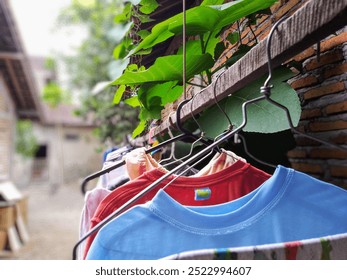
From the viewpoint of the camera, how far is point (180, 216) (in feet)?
1.39

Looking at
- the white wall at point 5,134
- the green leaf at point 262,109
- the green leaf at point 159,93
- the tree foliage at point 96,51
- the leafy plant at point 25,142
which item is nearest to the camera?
the green leaf at point 262,109

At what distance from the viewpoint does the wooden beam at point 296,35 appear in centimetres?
33

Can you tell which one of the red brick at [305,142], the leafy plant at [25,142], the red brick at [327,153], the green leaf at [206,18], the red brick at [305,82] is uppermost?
the leafy plant at [25,142]

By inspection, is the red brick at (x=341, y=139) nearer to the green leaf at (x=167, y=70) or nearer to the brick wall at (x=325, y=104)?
the brick wall at (x=325, y=104)

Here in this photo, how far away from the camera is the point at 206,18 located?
597 millimetres

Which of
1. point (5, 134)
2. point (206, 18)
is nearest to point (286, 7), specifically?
point (206, 18)

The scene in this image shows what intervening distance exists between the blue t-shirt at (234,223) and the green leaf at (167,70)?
10.3 inches

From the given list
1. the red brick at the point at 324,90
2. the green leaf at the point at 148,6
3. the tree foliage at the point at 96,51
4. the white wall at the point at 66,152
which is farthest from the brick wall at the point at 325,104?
the white wall at the point at 66,152

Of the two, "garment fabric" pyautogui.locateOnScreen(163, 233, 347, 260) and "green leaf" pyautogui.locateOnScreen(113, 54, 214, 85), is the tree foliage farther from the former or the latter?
"garment fabric" pyautogui.locateOnScreen(163, 233, 347, 260)

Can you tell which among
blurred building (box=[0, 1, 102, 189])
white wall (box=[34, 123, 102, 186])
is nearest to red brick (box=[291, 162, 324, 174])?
blurred building (box=[0, 1, 102, 189])

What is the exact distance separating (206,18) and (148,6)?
0.84 ft

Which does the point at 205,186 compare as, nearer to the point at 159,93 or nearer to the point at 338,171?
the point at 159,93

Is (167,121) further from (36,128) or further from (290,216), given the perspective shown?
(36,128)

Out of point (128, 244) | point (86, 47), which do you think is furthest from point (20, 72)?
point (128, 244)
